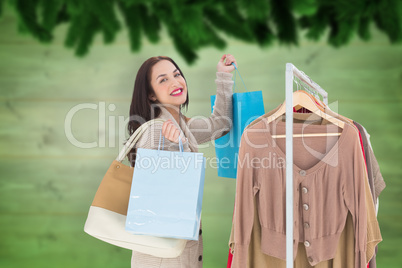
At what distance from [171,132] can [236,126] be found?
352mm

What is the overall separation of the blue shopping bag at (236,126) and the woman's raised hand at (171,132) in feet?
1.03

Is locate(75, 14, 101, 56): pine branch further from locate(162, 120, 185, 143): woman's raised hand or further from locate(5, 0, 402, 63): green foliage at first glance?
locate(162, 120, 185, 143): woman's raised hand

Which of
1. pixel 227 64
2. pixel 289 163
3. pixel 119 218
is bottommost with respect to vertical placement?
pixel 119 218

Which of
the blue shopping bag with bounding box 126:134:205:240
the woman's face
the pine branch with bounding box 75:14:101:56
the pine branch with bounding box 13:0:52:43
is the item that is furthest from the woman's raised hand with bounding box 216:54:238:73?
the pine branch with bounding box 13:0:52:43

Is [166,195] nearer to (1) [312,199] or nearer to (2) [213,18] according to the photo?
(1) [312,199]

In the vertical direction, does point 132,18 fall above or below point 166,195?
above

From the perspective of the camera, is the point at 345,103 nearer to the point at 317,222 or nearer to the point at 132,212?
the point at 317,222

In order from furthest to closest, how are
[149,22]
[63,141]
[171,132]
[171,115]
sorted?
[63,141] < [171,115] < [171,132] < [149,22]

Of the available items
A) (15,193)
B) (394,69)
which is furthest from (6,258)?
(394,69)

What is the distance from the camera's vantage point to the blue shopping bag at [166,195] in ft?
4.57

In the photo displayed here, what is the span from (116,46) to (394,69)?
1638mm

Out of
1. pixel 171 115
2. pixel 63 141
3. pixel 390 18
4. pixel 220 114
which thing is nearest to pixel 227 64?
pixel 220 114

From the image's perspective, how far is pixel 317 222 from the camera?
1.39 m

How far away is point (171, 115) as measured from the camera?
162 cm
